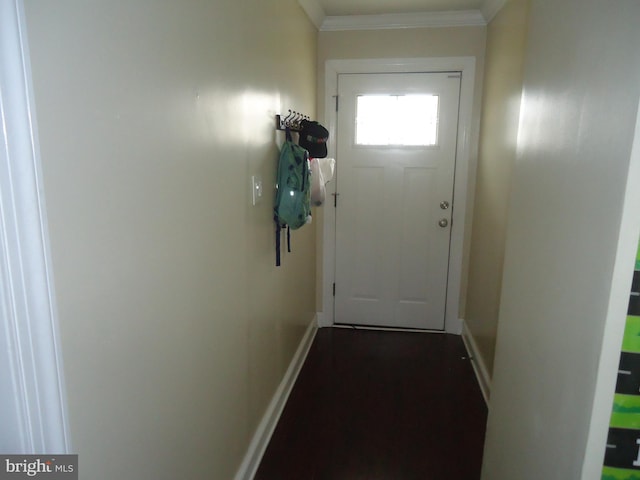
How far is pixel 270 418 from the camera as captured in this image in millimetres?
2164

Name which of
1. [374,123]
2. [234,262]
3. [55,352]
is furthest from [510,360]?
[374,123]

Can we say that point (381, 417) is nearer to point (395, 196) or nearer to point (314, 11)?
point (395, 196)

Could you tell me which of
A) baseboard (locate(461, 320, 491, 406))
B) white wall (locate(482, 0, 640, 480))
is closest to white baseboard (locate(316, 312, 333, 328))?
baseboard (locate(461, 320, 491, 406))

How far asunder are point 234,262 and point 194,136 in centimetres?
55

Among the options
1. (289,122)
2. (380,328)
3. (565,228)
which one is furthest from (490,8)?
(380,328)

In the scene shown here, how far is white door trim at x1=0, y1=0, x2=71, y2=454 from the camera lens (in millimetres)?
639

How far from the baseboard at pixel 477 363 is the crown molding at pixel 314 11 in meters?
2.53

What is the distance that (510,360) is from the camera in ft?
4.52

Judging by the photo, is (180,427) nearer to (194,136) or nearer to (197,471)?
(197,471)

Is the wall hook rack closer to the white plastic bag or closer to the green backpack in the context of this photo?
the green backpack

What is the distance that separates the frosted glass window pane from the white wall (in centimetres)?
187

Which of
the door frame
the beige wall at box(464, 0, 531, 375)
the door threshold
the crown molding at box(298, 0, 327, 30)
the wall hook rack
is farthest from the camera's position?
the door threshold

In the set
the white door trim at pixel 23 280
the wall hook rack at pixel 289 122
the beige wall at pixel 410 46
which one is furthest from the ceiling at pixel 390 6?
the white door trim at pixel 23 280

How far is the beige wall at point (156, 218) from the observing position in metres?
0.77
